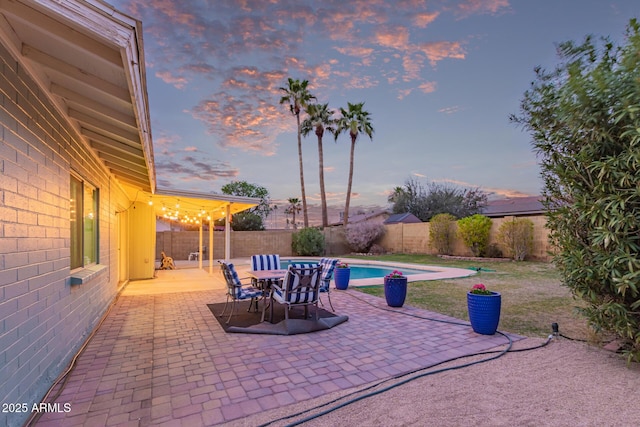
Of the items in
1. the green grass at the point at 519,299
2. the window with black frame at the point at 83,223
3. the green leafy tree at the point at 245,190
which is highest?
the green leafy tree at the point at 245,190

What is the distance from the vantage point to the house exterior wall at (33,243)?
7.11 ft

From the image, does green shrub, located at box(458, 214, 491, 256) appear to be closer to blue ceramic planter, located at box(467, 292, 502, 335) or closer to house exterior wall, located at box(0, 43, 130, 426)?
blue ceramic planter, located at box(467, 292, 502, 335)

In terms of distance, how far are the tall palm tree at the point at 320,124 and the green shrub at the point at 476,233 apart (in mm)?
9501

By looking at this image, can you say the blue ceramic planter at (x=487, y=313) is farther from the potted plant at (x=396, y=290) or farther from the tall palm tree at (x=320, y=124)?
the tall palm tree at (x=320, y=124)

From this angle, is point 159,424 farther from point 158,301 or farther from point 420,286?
point 420,286

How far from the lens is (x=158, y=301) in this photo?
23.0 feet

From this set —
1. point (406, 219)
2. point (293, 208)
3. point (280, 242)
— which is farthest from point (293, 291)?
point (293, 208)

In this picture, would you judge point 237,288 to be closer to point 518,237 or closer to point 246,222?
point 518,237

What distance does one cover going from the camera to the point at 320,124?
23.1 m

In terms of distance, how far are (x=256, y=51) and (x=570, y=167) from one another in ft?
28.4

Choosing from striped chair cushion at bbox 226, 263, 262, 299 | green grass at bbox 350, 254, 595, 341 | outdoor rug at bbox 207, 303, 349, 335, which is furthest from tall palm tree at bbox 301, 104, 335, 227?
striped chair cushion at bbox 226, 263, 262, 299

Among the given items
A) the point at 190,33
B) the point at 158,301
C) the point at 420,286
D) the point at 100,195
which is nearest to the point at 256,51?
the point at 190,33

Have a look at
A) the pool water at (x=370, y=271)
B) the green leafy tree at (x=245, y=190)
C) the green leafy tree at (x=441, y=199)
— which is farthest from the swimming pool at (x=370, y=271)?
the green leafy tree at (x=245, y=190)

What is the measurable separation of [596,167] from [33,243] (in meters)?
4.88
